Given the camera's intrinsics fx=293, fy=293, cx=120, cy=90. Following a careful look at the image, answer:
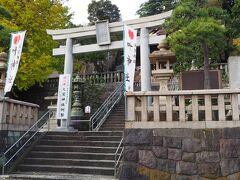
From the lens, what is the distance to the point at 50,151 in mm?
9203

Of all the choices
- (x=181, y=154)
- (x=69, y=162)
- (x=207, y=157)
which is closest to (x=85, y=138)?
(x=69, y=162)

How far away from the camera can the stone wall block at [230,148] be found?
6.34 metres

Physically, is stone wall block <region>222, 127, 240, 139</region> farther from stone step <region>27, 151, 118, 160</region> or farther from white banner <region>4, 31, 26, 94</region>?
white banner <region>4, 31, 26, 94</region>

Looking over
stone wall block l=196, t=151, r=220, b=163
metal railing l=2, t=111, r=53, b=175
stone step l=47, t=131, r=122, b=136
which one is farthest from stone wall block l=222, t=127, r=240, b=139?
metal railing l=2, t=111, r=53, b=175

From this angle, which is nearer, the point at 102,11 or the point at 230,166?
the point at 230,166

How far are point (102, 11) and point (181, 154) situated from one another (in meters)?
23.8

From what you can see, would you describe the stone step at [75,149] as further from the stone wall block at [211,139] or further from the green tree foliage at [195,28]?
the green tree foliage at [195,28]

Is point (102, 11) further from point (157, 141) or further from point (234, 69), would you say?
point (157, 141)

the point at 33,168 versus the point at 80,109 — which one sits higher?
the point at 80,109

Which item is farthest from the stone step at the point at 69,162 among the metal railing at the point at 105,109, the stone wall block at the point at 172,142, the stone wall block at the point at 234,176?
the metal railing at the point at 105,109

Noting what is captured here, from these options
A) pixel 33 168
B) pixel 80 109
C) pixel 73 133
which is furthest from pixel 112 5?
pixel 33 168

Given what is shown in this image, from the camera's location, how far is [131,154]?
22.6 ft

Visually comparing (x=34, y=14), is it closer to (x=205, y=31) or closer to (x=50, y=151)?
(x=50, y=151)

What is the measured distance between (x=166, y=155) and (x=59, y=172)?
315 cm
